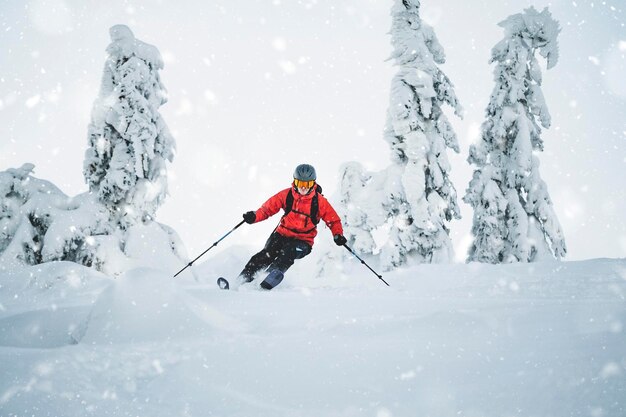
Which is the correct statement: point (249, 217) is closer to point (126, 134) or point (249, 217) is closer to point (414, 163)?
point (126, 134)

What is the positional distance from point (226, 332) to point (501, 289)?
131 inches

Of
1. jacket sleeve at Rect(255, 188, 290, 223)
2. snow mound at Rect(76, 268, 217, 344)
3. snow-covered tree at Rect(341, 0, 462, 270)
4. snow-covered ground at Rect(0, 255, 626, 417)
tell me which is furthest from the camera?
snow-covered tree at Rect(341, 0, 462, 270)

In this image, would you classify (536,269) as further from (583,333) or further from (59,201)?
(59,201)

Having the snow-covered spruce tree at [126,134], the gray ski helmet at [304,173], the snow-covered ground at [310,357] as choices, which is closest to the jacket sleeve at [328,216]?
the gray ski helmet at [304,173]

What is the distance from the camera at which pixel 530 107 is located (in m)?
16.0

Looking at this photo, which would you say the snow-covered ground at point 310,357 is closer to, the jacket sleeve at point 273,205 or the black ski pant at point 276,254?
the black ski pant at point 276,254

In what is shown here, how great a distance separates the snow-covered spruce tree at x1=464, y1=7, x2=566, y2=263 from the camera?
15227 millimetres

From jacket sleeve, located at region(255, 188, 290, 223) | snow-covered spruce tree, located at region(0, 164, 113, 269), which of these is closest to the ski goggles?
jacket sleeve, located at region(255, 188, 290, 223)

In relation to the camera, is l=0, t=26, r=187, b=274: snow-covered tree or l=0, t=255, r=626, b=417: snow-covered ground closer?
l=0, t=255, r=626, b=417: snow-covered ground

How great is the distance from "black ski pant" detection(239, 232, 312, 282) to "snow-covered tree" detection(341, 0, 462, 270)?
8643 mm

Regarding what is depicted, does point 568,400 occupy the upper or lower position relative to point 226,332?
lower

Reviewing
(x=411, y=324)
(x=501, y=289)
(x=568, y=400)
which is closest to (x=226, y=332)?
(x=411, y=324)

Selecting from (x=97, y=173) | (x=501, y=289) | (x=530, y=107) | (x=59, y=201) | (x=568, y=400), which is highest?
(x=530, y=107)

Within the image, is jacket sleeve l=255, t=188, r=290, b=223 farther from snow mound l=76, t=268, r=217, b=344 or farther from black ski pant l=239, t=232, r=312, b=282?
snow mound l=76, t=268, r=217, b=344
